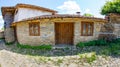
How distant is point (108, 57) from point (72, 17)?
4.67 meters

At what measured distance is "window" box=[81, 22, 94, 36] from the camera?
17.2 metres

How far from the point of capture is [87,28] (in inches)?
683

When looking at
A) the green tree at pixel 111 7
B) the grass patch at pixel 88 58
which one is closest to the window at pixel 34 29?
the grass patch at pixel 88 58

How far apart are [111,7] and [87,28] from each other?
212 inches

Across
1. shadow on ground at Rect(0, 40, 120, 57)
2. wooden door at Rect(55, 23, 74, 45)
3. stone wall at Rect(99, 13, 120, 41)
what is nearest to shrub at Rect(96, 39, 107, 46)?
shadow on ground at Rect(0, 40, 120, 57)

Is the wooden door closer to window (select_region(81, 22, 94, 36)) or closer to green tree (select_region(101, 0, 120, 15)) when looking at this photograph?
window (select_region(81, 22, 94, 36))

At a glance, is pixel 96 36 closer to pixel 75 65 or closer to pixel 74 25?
pixel 74 25

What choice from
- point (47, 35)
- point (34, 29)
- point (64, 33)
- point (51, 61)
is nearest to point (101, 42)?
point (64, 33)

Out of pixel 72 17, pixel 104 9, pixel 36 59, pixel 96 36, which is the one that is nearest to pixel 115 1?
pixel 104 9

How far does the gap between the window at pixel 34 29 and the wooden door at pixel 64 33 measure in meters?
1.69

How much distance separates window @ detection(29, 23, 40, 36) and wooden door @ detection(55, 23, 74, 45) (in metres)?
1.69

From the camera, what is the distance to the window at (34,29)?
17047 millimetres

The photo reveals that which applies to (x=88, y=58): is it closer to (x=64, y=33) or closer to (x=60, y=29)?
(x=64, y=33)

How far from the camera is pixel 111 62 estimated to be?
12406 mm
